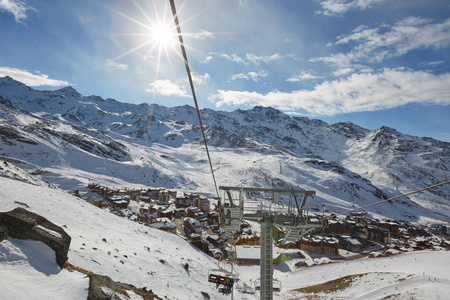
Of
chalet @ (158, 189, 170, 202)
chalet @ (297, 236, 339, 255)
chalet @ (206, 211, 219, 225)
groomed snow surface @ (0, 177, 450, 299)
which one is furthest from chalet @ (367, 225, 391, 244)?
chalet @ (158, 189, 170, 202)

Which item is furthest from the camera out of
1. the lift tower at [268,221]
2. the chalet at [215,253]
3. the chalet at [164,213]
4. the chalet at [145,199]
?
the chalet at [145,199]

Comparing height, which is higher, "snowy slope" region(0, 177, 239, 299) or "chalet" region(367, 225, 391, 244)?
"snowy slope" region(0, 177, 239, 299)

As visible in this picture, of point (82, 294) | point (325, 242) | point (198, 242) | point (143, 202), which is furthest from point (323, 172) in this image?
point (82, 294)

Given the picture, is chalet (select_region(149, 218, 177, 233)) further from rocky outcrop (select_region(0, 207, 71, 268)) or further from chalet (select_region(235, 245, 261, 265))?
rocky outcrop (select_region(0, 207, 71, 268))

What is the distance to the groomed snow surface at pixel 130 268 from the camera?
9773 millimetres

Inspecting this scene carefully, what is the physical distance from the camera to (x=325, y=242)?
56438 mm

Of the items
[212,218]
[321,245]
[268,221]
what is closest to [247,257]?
[321,245]

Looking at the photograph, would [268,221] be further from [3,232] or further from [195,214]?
[195,214]

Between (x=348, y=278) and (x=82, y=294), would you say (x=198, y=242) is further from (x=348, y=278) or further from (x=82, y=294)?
(x=82, y=294)

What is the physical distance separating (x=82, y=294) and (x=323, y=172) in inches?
7507

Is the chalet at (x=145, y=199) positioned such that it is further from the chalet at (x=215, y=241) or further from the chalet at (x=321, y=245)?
the chalet at (x=321, y=245)

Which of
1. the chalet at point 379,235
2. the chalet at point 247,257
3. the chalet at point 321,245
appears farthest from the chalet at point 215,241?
the chalet at point 379,235

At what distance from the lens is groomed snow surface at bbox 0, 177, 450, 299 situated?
32.1ft

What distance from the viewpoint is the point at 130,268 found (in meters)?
17.3
